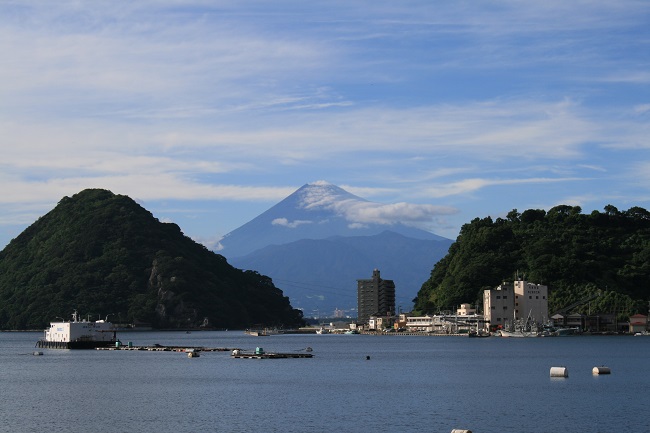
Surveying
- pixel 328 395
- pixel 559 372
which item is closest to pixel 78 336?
pixel 328 395

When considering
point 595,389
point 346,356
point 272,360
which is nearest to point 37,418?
point 595,389

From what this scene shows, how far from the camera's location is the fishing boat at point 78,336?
570ft

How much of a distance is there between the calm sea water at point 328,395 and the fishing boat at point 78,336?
35.6 metres

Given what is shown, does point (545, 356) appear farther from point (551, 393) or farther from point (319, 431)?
point (319, 431)

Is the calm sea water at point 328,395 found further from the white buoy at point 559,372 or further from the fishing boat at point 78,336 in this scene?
the fishing boat at point 78,336

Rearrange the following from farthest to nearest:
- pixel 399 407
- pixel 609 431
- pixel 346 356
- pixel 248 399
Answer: pixel 346 356, pixel 248 399, pixel 399 407, pixel 609 431

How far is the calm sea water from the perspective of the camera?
65.4 metres

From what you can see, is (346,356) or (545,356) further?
(346,356)

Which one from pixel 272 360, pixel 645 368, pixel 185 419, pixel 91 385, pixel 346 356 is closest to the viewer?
pixel 185 419

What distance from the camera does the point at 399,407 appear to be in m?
73.9

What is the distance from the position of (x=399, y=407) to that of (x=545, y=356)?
231 ft

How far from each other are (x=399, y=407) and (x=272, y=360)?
64.4m

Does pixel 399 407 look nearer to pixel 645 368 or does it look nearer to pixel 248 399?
pixel 248 399

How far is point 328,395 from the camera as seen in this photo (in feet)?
274
